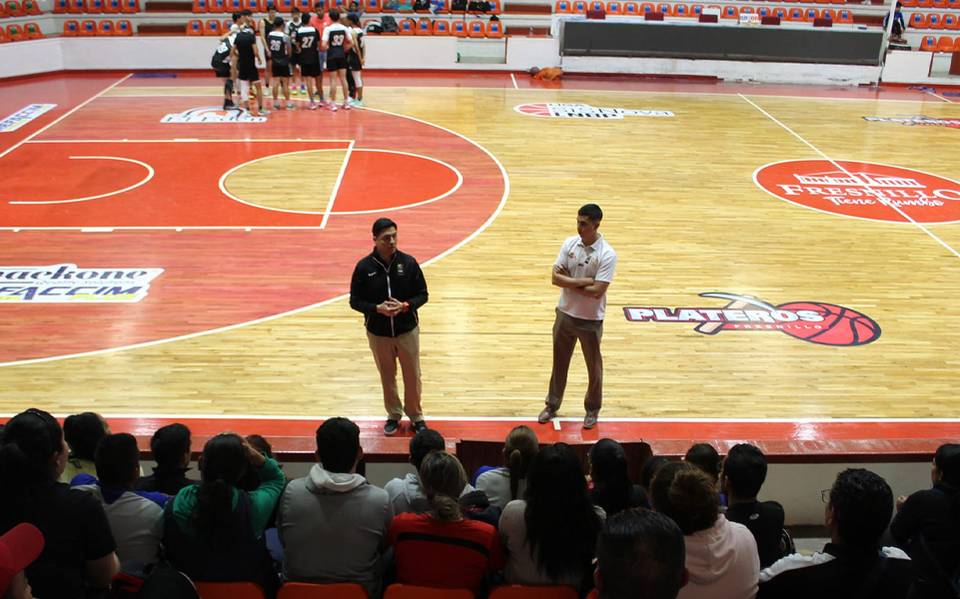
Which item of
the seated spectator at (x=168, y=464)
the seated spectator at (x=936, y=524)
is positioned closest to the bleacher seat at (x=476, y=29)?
the seated spectator at (x=168, y=464)

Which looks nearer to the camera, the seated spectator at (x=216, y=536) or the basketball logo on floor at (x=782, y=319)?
the seated spectator at (x=216, y=536)

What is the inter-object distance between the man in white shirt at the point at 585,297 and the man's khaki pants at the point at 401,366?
114cm

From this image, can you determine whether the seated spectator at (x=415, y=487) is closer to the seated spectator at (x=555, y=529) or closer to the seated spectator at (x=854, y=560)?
the seated spectator at (x=555, y=529)

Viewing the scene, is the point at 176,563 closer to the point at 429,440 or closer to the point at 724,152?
the point at 429,440

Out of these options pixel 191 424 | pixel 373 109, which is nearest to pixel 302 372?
pixel 191 424

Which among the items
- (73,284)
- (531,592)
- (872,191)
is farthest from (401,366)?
(872,191)

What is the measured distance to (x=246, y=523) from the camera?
3.70 metres

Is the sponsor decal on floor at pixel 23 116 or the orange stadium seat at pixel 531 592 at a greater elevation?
the sponsor decal on floor at pixel 23 116

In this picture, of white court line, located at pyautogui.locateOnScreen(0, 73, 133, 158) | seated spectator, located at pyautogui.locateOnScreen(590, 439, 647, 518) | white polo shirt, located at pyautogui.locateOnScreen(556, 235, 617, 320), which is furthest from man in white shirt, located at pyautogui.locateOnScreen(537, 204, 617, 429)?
white court line, located at pyautogui.locateOnScreen(0, 73, 133, 158)

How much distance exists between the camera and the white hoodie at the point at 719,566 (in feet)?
11.1

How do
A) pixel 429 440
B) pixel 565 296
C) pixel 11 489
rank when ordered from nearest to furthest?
pixel 11 489 → pixel 429 440 → pixel 565 296

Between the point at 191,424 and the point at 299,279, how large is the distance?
3.15 m

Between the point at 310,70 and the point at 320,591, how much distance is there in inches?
625

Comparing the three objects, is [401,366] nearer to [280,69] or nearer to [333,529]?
[333,529]
